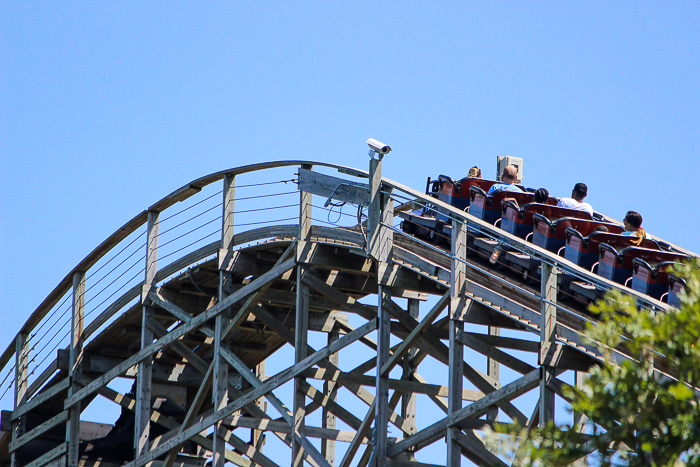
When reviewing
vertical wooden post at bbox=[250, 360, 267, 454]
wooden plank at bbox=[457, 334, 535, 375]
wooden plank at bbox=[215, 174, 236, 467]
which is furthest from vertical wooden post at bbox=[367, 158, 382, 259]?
vertical wooden post at bbox=[250, 360, 267, 454]

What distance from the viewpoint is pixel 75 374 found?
17734 millimetres

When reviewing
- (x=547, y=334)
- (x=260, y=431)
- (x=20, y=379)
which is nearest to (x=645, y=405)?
(x=547, y=334)

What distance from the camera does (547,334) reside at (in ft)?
36.3

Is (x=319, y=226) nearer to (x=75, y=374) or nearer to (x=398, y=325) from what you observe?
(x=398, y=325)

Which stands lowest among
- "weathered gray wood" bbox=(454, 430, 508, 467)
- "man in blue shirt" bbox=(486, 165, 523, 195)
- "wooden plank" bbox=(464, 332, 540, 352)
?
"weathered gray wood" bbox=(454, 430, 508, 467)

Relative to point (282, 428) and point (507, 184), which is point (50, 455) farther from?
point (507, 184)

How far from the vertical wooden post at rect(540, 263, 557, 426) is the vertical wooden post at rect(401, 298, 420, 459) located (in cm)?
525

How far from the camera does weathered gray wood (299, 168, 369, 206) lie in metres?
13.9

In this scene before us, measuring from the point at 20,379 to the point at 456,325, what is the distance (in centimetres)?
936

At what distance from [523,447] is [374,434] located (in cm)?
663

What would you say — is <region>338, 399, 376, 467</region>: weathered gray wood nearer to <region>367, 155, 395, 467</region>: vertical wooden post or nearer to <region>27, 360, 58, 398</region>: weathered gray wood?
<region>367, 155, 395, 467</region>: vertical wooden post

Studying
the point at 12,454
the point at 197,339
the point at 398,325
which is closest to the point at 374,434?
the point at 398,325

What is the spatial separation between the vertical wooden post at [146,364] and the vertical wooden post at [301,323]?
9.77 ft

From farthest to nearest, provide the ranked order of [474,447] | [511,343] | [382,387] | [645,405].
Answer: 1. [382,387]
2. [511,343]
3. [474,447]
4. [645,405]
